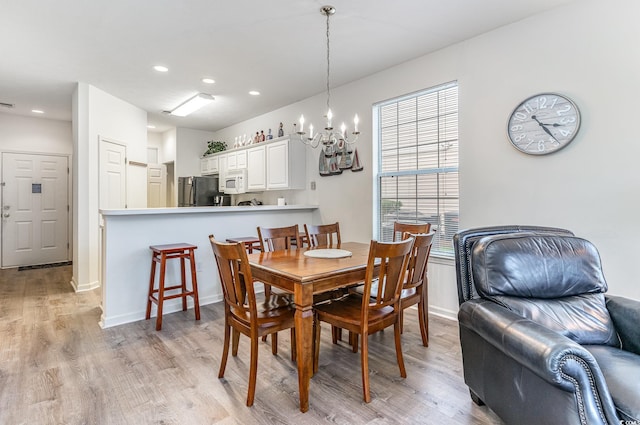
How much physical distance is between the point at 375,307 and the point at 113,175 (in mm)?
4516

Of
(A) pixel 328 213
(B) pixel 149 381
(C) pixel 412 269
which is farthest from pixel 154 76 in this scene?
(C) pixel 412 269

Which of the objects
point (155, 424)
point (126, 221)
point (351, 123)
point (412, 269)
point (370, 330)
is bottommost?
point (155, 424)

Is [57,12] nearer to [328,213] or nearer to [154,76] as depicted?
[154,76]

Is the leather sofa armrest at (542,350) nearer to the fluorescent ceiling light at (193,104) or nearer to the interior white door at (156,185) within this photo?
the fluorescent ceiling light at (193,104)

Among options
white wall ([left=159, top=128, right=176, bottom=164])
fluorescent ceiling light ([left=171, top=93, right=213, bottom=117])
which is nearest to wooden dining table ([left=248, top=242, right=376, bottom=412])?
fluorescent ceiling light ([left=171, top=93, right=213, bottom=117])

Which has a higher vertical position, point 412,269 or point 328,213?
point 328,213

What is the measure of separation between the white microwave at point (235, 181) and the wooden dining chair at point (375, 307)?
12.4ft

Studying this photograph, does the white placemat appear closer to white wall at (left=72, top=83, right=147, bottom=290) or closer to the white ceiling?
the white ceiling

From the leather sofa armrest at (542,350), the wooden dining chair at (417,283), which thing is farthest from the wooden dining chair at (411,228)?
the leather sofa armrest at (542,350)

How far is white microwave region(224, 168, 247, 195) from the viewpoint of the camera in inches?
223

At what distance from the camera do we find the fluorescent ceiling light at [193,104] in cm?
471

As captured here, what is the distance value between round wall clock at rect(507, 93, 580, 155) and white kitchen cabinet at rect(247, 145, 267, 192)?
347 centimetres

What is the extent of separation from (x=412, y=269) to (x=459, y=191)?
1.26 m

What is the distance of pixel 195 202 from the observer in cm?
613
